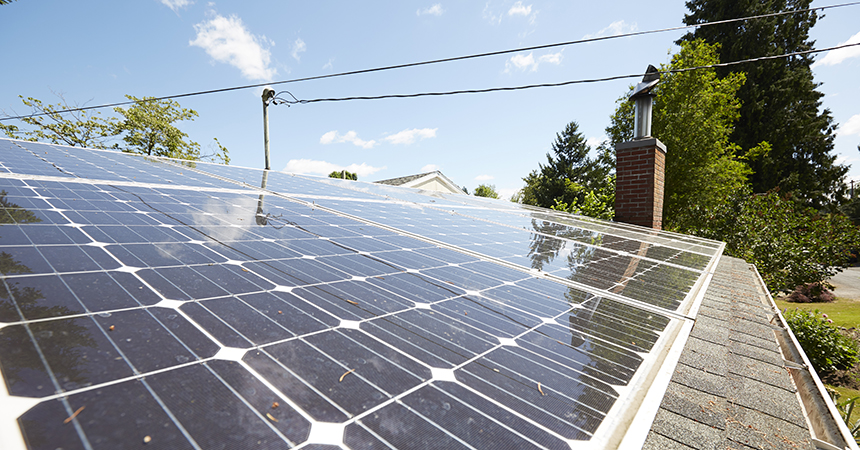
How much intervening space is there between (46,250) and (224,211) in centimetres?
205

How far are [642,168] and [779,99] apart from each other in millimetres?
40001

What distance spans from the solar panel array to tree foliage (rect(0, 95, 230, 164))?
39425 mm

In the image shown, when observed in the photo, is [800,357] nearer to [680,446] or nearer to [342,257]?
[680,446]

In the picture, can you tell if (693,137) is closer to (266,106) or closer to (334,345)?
(266,106)

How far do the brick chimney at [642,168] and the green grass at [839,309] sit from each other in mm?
11844

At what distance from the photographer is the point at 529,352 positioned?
1979mm

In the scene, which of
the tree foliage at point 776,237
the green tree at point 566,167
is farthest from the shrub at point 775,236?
the green tree at point 566,167

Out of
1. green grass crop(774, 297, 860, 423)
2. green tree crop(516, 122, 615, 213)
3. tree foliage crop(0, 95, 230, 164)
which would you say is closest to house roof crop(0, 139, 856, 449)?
green grass crop(774, 297, 860, 423)

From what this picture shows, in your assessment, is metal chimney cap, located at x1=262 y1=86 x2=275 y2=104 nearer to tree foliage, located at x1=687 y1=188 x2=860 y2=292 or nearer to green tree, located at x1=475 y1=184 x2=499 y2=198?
tree foliage, located at x1=687 y1=188 x2=860 y2=292

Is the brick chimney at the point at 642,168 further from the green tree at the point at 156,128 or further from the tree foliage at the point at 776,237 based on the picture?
the green tree at the point at 156,128

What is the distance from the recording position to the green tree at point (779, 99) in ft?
116

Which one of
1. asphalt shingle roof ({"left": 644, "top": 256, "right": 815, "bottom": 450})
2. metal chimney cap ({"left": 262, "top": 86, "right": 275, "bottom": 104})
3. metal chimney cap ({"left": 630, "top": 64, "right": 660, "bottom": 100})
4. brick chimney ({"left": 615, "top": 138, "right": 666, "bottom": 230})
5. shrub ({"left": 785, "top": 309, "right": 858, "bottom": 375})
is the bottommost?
shrub ({"left": 785, "top": 309, "right": 858, "bottom": 375})

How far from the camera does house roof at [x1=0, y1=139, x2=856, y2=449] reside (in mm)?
1166

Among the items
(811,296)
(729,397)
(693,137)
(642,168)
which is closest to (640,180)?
(642,168)
